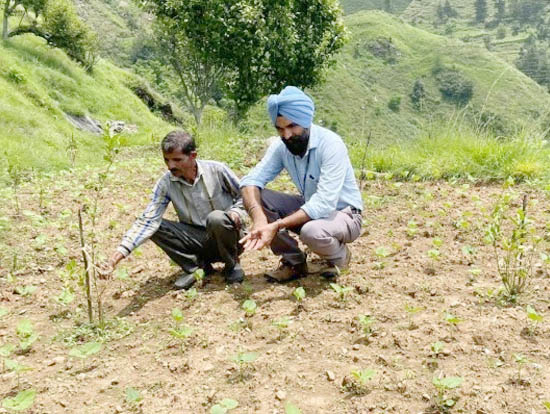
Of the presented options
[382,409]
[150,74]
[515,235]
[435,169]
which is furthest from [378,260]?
[150,74]

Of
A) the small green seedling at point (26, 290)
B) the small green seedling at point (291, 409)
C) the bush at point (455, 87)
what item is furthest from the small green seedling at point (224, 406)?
the bush at point (455, 87)

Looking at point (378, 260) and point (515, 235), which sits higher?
point (515, 235)

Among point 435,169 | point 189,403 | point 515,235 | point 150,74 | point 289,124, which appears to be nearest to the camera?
point 189,403

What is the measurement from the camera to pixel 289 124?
360cm

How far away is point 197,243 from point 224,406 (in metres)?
1.72

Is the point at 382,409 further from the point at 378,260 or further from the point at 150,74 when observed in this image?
the point at 150,74

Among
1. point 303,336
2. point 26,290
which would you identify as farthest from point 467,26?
point 303,336

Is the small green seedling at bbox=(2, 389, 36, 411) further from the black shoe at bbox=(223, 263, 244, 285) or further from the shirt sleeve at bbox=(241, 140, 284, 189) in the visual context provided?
the shirt sleeve at bbox=(241, 140, 284, 189)

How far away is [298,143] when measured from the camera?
3.66 metres

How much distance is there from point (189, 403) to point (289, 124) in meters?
1.85

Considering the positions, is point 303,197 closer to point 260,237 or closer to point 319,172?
point 319,172

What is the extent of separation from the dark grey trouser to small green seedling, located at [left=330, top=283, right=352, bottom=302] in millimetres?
782

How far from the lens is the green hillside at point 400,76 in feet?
255

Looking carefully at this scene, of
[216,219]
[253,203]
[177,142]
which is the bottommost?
[216,219]
